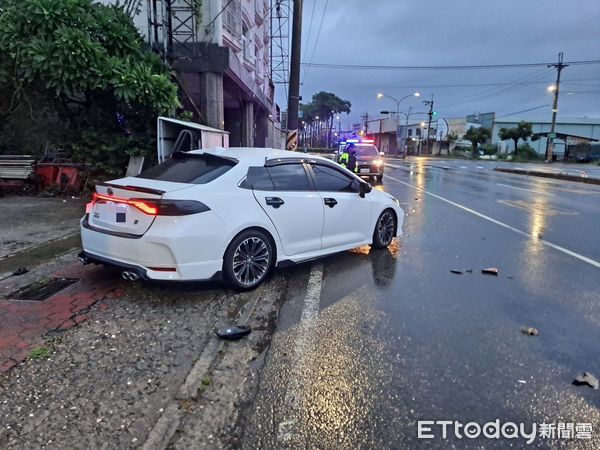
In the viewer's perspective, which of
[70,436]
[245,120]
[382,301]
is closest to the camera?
[70,436]

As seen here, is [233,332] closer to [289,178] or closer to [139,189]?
[139,189]

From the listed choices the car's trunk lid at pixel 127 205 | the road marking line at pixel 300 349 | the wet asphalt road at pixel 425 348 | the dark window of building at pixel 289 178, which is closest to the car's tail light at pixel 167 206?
the car's trunk lid at pixel 127 205

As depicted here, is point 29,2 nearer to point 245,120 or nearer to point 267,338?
point 267,338

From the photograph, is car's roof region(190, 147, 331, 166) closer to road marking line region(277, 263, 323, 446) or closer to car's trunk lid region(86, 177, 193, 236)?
car's trunk lid region(86, 177, 193, 236)

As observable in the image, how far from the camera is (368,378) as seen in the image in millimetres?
3191

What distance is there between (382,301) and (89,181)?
9014mm

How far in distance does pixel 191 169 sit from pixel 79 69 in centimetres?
643

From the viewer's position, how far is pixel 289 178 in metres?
5.37

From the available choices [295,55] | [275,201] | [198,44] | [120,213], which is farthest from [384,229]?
[295,55]

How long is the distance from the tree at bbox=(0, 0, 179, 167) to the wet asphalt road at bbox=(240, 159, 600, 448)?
678 centimetres

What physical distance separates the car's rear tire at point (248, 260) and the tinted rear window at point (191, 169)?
742 millimetres

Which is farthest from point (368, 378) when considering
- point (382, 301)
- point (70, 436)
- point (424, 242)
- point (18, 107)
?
point (18, 107)

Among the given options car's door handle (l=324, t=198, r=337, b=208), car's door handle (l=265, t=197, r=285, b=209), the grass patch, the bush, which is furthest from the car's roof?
the bush
